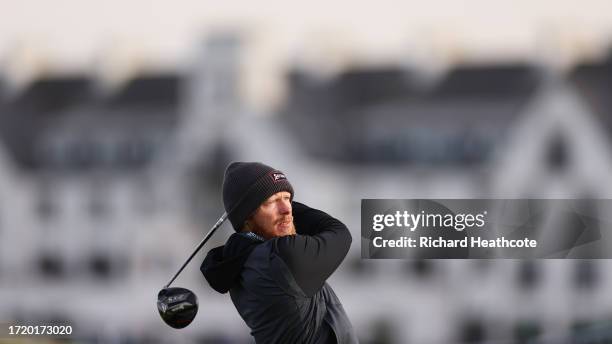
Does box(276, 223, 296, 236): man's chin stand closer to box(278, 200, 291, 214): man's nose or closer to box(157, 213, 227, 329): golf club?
box(278, 200, 291, 214): man's nose

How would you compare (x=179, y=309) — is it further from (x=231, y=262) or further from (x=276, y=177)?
(x=276, y=177)

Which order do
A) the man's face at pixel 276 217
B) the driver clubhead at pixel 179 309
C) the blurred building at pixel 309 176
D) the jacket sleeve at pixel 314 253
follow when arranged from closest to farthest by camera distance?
the jacket sleeve at pixel 314 253
the man's face at pixel 276 217
the driver clubhead at pixel 179 309
the blurred building at pixel 309 176

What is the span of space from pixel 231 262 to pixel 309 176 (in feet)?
6.98

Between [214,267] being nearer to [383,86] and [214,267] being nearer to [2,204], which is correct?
[383,86]

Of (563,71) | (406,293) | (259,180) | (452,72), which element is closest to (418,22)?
(452,72)

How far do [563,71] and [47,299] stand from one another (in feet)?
7.33

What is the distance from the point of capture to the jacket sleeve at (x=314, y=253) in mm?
1270

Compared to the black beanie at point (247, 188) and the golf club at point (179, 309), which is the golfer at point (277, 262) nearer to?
the black beanie at point (247, 188)

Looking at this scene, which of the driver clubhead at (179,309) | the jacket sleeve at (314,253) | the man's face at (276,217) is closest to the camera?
the jacket sleeve at (314,253)

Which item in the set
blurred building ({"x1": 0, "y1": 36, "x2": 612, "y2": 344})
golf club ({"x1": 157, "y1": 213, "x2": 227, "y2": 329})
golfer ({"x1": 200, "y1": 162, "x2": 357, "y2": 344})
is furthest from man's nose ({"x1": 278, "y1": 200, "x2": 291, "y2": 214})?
blurred building ({"x1": 0, "y1": 36, "x2": 612, "y2": 344})

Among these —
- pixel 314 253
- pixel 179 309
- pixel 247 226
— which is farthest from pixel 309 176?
pixel 314 253

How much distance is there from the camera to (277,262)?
1.28m

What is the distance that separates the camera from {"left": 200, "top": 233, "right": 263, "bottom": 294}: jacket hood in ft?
4.42

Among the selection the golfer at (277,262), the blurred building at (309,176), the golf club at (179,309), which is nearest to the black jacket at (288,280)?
the golfer at (277,262)
